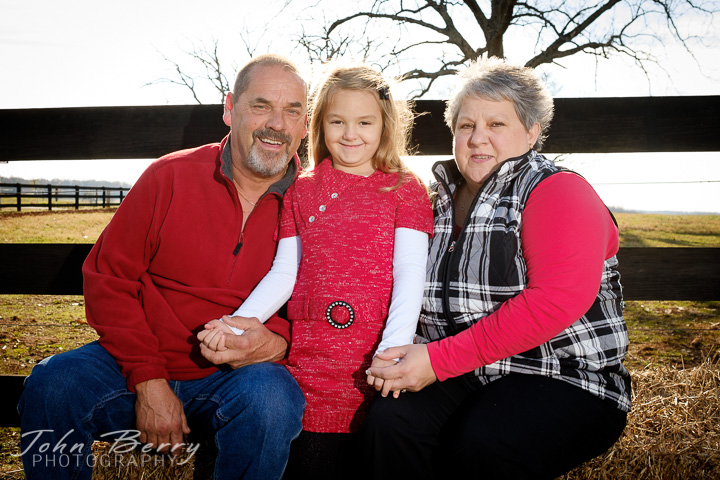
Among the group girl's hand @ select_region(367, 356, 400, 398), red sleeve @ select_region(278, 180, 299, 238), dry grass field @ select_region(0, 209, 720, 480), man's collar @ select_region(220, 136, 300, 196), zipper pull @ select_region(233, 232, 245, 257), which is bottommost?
dry grass field @ select_region(0, 209, 720, 480)

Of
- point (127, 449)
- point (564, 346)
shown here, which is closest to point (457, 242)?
point (564, 346)

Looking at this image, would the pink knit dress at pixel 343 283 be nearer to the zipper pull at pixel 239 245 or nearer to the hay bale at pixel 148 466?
the zipper pull at pixel 239 245

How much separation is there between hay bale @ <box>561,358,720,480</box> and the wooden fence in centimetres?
45

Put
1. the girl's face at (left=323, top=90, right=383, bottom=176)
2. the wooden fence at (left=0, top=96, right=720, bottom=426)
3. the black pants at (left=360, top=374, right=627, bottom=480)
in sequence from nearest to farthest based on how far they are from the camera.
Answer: the black pants at (left=360, top=374, right=627, bottom=480)
the girl's face at (left=323, top=90, right=383, bottom=176)
the wooden fence at (left=0, top=96, right=720, bottom=426)

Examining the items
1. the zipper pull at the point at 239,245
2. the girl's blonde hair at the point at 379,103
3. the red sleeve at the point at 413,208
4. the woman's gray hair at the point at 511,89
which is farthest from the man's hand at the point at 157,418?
the woman's gray hair at the point at 511,89

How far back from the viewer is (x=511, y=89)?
1.93 meters

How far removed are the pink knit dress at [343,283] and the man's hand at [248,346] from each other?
0.09 meters

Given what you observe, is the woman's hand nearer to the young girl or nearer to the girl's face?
the young girl

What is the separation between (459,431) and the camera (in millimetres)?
1641

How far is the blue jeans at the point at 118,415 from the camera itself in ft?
5.66

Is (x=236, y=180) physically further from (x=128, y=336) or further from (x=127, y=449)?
(x=127, y=449)

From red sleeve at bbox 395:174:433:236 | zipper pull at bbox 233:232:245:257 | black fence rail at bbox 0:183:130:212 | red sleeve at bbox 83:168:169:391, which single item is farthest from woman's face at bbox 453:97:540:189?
black fence rail at bbox 0:183:130:212

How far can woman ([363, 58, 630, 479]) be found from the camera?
5.30 feet

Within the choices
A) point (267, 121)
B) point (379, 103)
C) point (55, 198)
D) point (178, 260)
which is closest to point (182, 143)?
point (267, 121)
